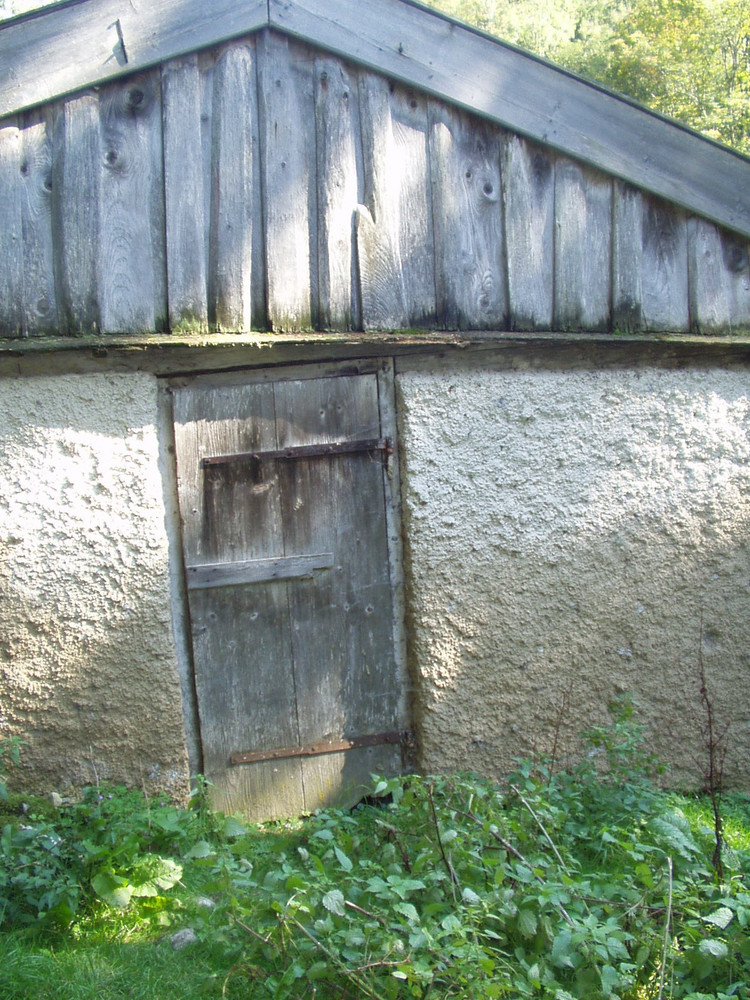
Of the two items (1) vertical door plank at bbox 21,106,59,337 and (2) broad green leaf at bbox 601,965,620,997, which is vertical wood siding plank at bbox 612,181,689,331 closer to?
(1) vertical door plank at bbox 21,106,59,337

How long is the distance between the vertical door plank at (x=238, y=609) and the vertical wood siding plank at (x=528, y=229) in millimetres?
1222

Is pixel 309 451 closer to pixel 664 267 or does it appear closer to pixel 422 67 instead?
pixel 422 67

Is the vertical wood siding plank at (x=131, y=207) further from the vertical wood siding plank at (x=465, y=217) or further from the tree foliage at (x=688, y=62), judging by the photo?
the tree foliage at (x=688, y=62)

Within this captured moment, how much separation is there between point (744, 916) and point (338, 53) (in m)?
3.57

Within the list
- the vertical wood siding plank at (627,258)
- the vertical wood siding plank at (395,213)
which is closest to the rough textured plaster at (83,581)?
the vertical wood siding plank at (395,213)

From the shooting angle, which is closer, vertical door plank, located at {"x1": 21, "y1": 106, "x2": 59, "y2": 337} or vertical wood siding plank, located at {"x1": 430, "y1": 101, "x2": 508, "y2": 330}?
vertical door plank, located at {"x1": 21, "y1": 106, "x2": 59, "y2": 337}

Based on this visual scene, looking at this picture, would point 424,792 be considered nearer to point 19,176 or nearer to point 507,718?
point 507,718

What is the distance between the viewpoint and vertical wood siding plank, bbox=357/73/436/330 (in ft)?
11.8

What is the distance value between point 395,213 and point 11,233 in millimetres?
1615

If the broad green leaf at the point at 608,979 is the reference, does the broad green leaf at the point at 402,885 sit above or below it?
above

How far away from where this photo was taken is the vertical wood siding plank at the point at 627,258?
377 cm

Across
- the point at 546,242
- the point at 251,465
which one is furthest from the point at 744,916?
the point at 546,242

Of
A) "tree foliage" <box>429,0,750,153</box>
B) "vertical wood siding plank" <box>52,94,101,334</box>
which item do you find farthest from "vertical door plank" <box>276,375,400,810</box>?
"tree foliage" <box>429,0,750,153</box>

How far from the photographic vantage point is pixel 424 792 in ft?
9.04
